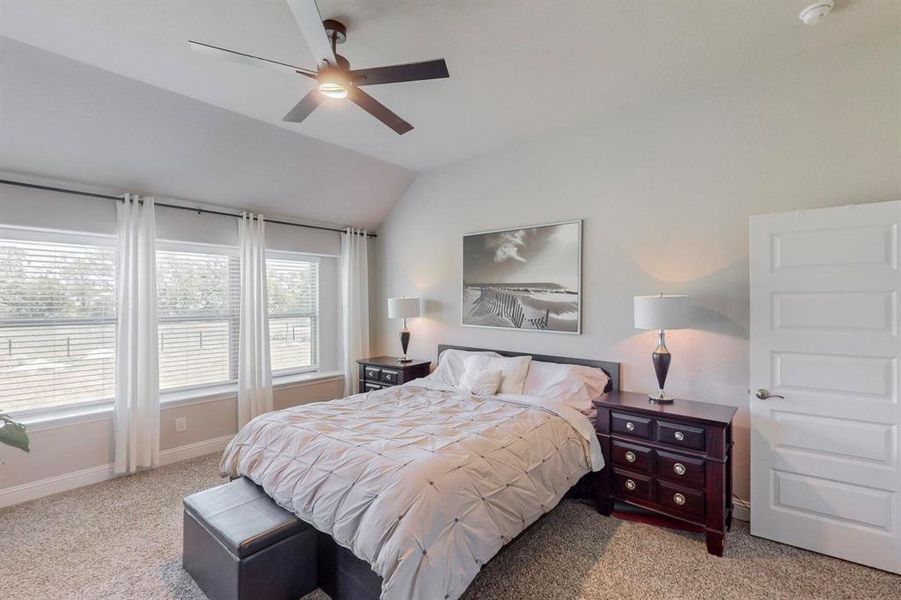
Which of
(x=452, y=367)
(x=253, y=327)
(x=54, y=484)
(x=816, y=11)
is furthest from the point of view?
(x=253, y=327)

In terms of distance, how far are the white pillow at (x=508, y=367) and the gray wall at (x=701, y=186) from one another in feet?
1.00

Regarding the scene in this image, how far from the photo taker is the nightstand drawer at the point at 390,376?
169 inches

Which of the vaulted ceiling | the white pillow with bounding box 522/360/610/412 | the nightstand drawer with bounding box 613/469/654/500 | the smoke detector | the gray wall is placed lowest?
the nightstand drawer with bounding box 613/469/654/500

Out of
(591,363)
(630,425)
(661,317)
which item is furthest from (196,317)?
(661,317)

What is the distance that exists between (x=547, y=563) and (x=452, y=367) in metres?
1.98

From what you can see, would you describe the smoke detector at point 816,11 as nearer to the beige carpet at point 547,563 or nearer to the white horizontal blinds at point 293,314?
the beige carpet at point 547,563

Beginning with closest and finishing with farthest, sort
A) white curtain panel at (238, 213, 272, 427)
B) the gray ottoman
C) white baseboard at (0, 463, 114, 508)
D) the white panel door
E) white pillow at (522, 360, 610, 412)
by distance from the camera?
the gray ottoman → the white panel door → white baseboard at (0, 463, 114, 508) → white pillow at (522, 360, 610, 412) → white curtain panel at (238, 213, 272, 427)

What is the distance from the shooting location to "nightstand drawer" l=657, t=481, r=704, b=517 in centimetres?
247

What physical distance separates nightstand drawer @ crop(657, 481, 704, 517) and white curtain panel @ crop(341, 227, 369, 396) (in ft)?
11.7

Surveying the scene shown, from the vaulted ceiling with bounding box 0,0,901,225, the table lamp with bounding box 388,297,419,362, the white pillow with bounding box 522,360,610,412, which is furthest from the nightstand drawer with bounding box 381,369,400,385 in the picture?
the vaulted ceiling with bounding box 0,0,901,225

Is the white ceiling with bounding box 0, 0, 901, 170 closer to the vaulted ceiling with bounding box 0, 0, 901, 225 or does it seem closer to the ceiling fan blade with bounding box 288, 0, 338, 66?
the vaulted ceiling with bounding box 0, 0, 901, 225

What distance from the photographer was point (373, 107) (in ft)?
7.93

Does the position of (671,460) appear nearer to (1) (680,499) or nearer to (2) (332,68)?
(1) (680,499)

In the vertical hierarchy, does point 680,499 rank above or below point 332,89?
below
